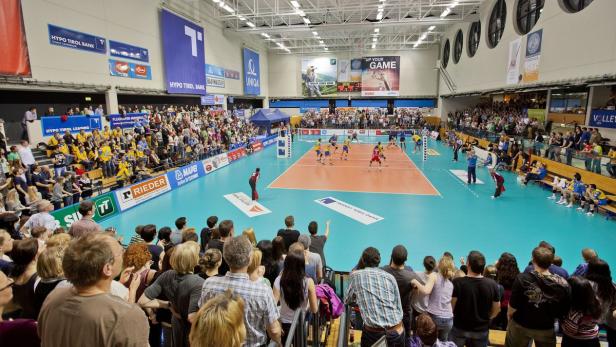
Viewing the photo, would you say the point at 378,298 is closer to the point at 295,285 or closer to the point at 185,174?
the point at 295,285

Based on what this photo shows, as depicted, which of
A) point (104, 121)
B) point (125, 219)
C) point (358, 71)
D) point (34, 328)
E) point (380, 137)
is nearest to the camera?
point (34, 328)

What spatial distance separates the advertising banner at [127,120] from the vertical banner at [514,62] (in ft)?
80.4

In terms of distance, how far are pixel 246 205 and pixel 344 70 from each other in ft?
125

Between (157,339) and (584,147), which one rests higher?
(584,147)

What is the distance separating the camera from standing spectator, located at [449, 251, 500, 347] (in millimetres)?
3807

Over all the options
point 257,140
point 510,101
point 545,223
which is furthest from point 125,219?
point 510,101

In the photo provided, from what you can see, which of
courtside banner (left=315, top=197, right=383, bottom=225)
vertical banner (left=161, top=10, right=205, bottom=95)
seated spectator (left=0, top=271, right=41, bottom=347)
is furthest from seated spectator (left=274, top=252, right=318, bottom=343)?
vertical banner (left=161, top=10, right=205, bottom=95)

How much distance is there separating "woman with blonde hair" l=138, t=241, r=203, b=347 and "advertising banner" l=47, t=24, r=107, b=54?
59.6 ft

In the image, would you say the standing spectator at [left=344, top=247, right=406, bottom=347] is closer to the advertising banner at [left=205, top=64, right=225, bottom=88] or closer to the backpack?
the backpack

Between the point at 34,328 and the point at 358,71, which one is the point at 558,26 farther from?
the point at 358,71

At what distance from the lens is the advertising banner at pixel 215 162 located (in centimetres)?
2112

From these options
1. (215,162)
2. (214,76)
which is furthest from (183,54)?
(215,162)

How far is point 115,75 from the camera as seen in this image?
2030 cm

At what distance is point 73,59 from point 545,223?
22.5 m
